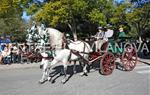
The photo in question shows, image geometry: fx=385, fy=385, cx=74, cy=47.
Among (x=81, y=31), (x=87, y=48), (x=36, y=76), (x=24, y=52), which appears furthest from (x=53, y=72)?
(x=81, y=31)

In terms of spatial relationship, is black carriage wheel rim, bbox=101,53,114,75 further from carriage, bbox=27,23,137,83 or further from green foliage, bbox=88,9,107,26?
green foliage, bbox=88,9,107,26

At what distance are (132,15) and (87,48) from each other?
108 ft

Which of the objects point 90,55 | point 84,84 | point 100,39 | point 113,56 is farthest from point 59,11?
point 84,84

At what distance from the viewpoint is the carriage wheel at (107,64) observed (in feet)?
48.7

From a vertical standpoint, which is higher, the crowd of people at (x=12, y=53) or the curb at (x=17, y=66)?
the crowd of people at (x=12, y=53)

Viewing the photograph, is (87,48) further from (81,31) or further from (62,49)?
(81,31)

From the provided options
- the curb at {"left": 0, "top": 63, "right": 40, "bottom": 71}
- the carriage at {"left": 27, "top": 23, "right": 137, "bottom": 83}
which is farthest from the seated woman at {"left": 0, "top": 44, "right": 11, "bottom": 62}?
the carriage at {"left": 27, "top": 23, "right": 137, "bottom": 83}

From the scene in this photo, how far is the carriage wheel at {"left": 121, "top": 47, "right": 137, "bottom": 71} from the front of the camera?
52.9ft

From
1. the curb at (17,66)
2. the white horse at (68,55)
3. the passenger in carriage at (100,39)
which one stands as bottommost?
the curb at (17,66)

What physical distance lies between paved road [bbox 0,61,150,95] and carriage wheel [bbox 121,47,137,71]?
30cm

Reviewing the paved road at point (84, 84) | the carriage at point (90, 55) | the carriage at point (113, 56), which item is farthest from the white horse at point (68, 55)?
the paved road at point (84, 84)

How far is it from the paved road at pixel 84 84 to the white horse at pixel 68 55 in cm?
43

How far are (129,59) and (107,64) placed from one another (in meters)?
1.60

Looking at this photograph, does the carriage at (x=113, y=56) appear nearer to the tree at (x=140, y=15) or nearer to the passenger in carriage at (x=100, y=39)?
the passenger in carriage at (x=100, y=39)
